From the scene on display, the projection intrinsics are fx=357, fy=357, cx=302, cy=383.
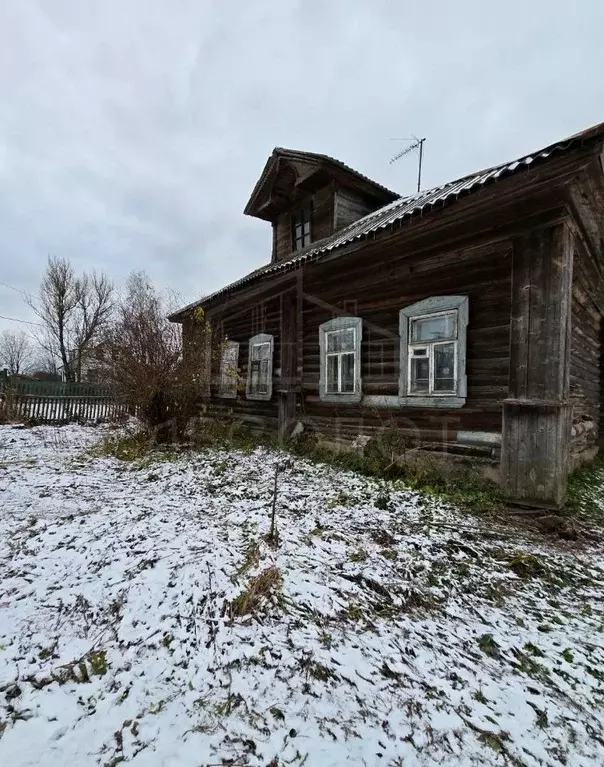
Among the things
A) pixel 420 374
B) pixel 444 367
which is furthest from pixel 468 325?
pixel 420 374

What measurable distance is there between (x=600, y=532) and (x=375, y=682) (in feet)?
11.1

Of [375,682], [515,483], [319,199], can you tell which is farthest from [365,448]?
A: [319,199]

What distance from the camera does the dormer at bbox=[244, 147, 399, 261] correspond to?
8977 millimetres

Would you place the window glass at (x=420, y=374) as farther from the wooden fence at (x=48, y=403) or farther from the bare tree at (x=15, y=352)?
the bare tree at (x=15, y=352)

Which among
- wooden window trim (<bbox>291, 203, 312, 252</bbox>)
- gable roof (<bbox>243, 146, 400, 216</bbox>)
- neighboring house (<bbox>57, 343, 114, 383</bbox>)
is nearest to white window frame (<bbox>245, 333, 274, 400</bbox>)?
wooden window trim (<bbox>291, 203, 312, 252</bbox>)

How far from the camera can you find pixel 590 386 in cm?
662

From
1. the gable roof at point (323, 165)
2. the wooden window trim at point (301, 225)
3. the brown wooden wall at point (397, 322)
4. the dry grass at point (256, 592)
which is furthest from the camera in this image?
the wooden window trim at point (301, 225)

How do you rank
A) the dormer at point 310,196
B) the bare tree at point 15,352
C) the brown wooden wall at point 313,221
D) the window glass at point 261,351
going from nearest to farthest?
1. the window glass at point 261,351
2. the dormer at point 310,196
3. the brown wooden wall at point 313,221
4. the bare tree at point 15,352

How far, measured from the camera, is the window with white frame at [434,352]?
16.2 ft

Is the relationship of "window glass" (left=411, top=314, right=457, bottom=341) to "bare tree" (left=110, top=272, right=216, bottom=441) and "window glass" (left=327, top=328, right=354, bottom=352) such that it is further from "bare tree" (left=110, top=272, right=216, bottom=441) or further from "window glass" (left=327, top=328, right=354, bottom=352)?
"bare tree" (left=110, top=272, right=216, bottom=441)

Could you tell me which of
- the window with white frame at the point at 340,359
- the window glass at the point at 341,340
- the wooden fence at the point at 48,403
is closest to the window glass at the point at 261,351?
the window with white frame at the point at 340,359

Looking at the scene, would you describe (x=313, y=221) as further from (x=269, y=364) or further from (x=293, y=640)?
(x=293, y=640)

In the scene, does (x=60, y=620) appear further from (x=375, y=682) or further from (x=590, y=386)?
(x=590, y=386)

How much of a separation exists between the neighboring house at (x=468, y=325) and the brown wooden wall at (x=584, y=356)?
0.05 meters
